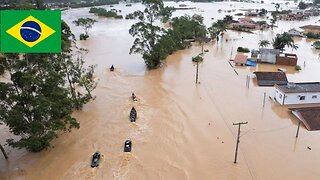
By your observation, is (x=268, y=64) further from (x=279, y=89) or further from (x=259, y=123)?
(x=259, y=123)

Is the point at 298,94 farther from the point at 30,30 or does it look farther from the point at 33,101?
the point at 30,30

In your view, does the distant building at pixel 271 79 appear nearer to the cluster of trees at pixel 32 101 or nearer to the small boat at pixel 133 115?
the small boat at pixel 133 115

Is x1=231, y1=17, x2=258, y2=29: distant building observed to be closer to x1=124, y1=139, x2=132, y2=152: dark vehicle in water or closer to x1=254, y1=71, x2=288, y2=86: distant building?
x1=254, y1=71, x2=288, y2=86: distant building

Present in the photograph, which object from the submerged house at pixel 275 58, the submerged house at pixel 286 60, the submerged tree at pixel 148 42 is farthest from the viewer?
the submerged house at pixel 275 58

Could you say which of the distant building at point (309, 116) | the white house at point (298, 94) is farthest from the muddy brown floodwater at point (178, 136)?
the white house at point (298, 94)

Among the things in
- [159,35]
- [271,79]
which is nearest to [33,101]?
[159,35]

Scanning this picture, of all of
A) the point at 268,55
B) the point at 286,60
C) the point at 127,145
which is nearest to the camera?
the point at 127,145

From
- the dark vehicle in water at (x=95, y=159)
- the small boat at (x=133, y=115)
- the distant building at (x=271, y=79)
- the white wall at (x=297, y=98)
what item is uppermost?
the distant building at (x=271, y=79)
